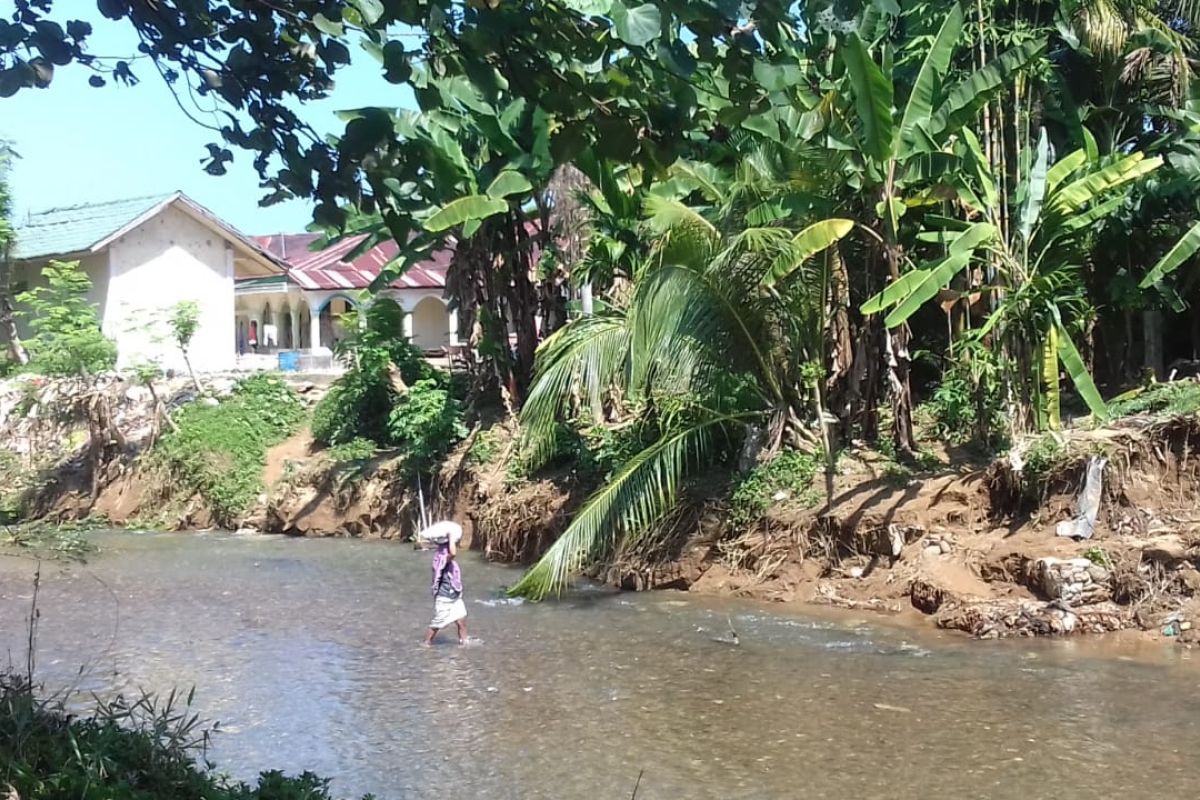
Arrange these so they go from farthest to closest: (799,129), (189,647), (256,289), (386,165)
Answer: (256,289), (799,129), (189,647), (386,165)

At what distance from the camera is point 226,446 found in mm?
20688

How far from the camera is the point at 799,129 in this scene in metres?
12.8

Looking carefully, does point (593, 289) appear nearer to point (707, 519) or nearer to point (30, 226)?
point (707, 519)

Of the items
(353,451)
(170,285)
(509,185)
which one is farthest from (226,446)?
(170,285)

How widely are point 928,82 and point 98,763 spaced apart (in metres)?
9.80

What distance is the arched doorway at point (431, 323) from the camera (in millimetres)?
38938

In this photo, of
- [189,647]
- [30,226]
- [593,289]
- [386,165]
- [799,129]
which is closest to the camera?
[386,165]

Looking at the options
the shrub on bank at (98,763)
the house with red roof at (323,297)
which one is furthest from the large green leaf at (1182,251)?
the house with red roof at (323,297)

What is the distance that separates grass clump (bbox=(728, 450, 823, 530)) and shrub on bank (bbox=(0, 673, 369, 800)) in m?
8.69

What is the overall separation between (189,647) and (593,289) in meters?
8.01

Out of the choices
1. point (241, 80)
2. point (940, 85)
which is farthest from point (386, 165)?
point (940, 85)

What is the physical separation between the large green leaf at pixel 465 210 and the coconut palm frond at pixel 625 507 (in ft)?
13.1

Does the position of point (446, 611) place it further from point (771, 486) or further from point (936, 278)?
point (936, 278)

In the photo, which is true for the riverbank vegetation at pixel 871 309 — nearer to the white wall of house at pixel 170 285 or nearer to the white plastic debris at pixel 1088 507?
the white plastic debris at pixel 1088 507
